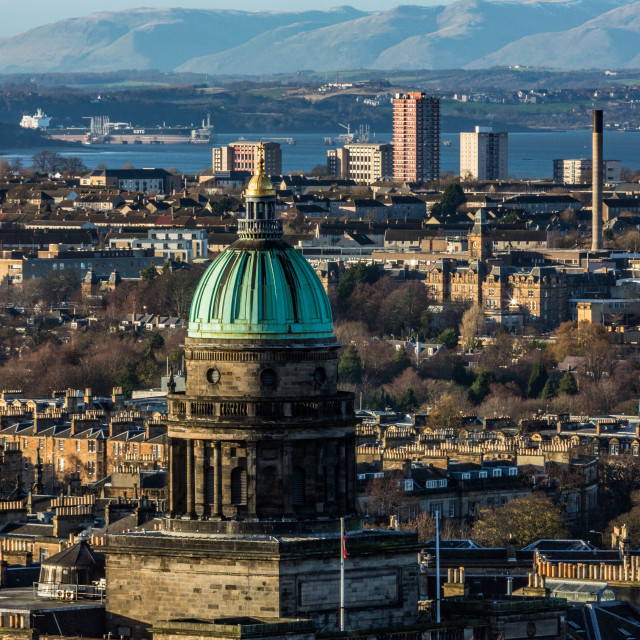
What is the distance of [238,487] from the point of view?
42.5 m

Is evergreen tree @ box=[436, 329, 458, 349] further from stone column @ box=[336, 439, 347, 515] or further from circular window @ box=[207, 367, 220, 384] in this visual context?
circular window @ box=[207, 367, 220, 384]

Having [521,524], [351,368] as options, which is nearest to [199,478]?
[521,524]

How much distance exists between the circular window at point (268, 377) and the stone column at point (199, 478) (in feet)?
4.20

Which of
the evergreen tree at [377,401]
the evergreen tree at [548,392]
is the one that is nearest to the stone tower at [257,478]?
the evergreen tree at [377,401]

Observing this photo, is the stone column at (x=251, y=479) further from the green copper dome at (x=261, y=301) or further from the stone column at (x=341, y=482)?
the green copper dome at (x=261, y=301)

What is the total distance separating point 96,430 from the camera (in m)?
106

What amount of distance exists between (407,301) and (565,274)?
1703 centimetres

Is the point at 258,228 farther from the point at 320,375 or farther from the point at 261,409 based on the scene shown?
the point at 261,409

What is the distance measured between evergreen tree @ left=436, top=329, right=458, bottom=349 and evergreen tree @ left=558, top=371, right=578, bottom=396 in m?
27.0

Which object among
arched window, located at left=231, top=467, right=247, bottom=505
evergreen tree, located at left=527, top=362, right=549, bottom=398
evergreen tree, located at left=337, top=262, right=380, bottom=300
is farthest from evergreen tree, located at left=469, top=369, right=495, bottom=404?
arched window, located at left=231, top=467, right=247, bottom=505

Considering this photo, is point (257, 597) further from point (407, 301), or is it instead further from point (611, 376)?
point (407, 301)

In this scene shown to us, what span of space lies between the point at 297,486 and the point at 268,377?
1.63 m

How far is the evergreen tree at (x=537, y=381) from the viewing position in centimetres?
14062

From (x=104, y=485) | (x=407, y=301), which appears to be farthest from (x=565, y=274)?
(x=104, y=485)
